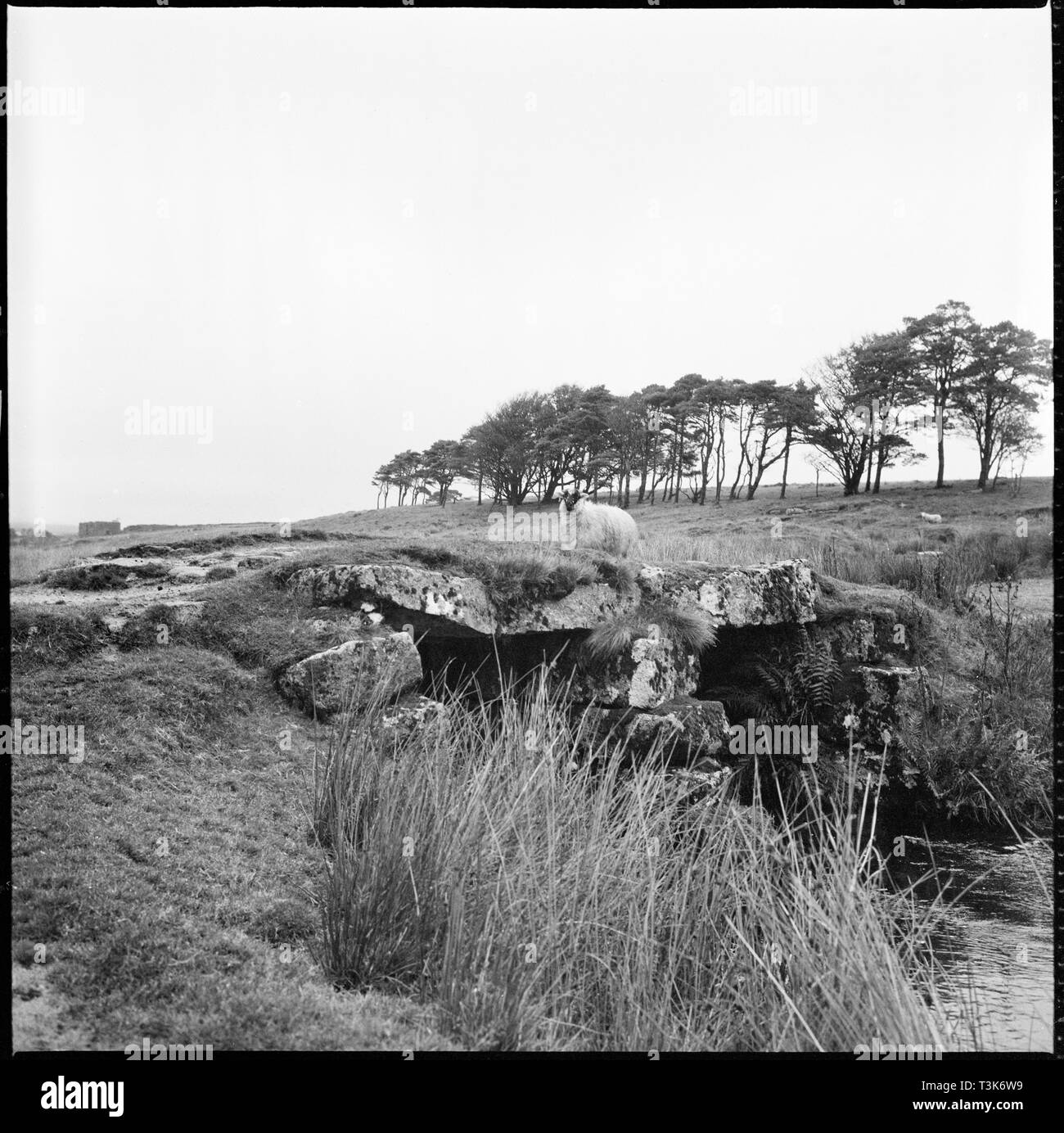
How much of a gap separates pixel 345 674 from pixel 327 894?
2.10 metres

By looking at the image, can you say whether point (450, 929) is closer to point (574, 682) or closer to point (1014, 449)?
point (574, 682)

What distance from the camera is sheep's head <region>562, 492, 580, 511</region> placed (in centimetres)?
867

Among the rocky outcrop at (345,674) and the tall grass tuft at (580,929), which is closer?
the tall grass tuft at (580,929)

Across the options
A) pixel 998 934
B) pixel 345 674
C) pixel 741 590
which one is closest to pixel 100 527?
pixel 345 674

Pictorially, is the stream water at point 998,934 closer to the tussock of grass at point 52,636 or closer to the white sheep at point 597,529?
the white sheep at point 597,529

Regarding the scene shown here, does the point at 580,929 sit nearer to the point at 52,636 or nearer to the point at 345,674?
A: the point at 345,674

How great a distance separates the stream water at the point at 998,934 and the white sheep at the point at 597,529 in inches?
147

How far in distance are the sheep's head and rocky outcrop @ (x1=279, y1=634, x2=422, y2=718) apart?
3.45 meters

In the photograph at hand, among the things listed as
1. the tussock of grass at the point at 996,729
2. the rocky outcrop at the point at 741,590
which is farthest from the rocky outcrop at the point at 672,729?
the tussock of grass at the point at 996,729

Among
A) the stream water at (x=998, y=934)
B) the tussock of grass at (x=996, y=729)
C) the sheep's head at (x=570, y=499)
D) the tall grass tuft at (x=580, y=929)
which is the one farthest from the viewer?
the sheep's head at (x=570, y=499)

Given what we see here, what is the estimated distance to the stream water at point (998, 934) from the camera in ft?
13.8

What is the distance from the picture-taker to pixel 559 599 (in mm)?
7230

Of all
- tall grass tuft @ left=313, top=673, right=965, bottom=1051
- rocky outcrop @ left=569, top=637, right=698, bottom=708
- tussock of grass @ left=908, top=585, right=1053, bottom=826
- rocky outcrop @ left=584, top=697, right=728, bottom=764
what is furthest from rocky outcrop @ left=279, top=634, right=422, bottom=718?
tussock of grass @ left=908, top=585, right=1053, bottom=826
